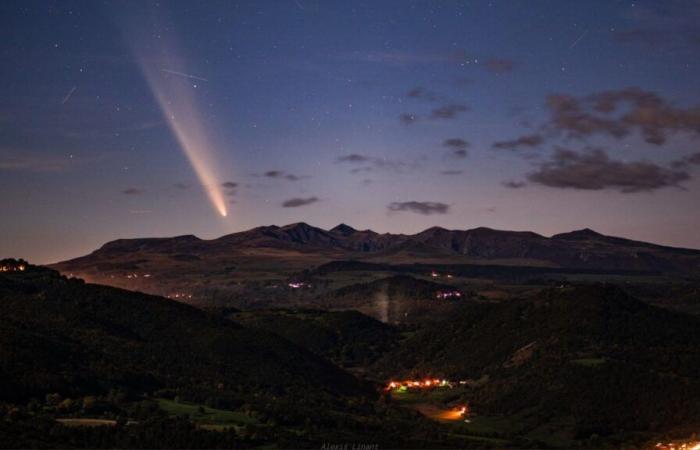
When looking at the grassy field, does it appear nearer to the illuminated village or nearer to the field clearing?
the field clearing

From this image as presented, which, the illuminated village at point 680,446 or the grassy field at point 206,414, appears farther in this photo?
the illuminated village at point 680,446

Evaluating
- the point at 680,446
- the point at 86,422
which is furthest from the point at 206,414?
the point at 680,446

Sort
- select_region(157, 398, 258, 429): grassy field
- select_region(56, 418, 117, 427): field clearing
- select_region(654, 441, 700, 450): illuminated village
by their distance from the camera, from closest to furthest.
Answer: select_region(56, 418, 117, 427): field clearing < select_region(157, 398, 258, 429): grassy field < select_region(654, 441, 700, 450): illuminated village

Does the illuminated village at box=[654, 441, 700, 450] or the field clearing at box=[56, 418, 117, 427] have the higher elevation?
the field clearing at box=[56, 418, 117, 427]

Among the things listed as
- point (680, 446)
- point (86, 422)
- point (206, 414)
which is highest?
point (86, 422)

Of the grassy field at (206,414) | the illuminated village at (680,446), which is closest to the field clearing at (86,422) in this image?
the grassy field at (206,414)

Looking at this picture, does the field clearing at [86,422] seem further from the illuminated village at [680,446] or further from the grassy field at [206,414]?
the illuminated village at [680,446]

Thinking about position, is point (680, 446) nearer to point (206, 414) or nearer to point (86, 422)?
point (206, 414)

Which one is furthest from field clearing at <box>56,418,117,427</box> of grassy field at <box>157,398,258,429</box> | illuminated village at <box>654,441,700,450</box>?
illuminated village at <box>654,441,700,450</box>
